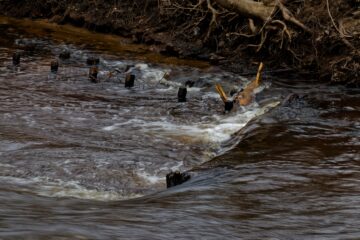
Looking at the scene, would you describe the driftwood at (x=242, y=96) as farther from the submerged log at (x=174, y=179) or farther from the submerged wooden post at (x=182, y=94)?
the submerged log at (x=174, y=179)

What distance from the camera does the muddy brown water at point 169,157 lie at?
4223mm

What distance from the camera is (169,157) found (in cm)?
704

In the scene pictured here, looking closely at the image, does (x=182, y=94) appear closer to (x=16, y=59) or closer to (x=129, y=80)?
(x=129, y=80)

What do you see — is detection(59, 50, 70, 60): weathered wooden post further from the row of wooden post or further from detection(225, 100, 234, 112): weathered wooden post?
detection(225, 100, 234, 112): weathered wooden post

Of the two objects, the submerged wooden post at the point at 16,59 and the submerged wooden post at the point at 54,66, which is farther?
the submerged wooden post at the point at 16,59

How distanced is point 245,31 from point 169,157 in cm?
718

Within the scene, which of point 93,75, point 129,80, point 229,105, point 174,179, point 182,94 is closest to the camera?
point 174,179

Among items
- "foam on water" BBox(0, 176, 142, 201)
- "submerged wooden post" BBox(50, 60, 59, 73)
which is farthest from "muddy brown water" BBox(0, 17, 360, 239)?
"submerged wooden post" BBox(50, 60, 59, 73)

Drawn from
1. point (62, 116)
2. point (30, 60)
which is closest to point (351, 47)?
point (62, 116)

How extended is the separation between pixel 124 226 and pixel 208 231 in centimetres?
59

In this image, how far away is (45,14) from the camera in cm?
1930

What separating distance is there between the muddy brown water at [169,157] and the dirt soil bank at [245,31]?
0.71 metres

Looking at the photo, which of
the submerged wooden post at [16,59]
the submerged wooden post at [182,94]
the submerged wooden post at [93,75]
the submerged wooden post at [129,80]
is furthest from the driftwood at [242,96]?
the submerged wooden post at [16,59]

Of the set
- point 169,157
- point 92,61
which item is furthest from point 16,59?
point 169,157
